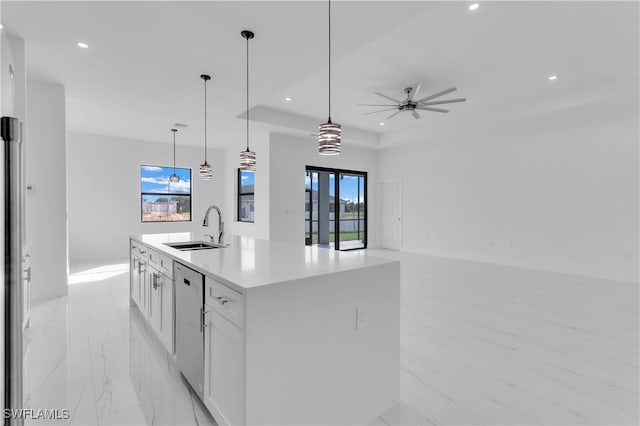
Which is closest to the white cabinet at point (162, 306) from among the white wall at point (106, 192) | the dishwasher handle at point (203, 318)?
the dishwasher handle at point (203, 318)

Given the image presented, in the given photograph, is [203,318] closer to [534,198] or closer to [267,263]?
[267,263]

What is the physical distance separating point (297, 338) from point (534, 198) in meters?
6.15

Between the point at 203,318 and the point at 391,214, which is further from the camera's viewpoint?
the point at 391,214

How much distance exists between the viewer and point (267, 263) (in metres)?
1.98

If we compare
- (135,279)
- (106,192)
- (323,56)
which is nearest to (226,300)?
(135,279)

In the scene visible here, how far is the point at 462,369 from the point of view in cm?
237

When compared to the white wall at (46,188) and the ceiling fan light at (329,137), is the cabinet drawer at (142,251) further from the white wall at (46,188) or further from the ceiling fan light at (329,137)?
the ceiling fan light at (329,137)

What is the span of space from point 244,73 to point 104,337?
3114 mm

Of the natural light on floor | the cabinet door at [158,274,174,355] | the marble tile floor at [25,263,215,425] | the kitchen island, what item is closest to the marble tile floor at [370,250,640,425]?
the kitchen island

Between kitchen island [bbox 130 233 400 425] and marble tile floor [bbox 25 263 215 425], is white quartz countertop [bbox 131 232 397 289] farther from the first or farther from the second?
marble tile floor [bbox 25 263 215 425]

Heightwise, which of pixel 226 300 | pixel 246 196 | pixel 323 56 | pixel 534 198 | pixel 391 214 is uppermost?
pixel 323 56

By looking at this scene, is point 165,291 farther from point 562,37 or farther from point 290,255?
point 562,37

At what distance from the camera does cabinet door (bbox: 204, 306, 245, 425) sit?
1.46 meters

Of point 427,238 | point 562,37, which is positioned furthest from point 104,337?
point 427,238
